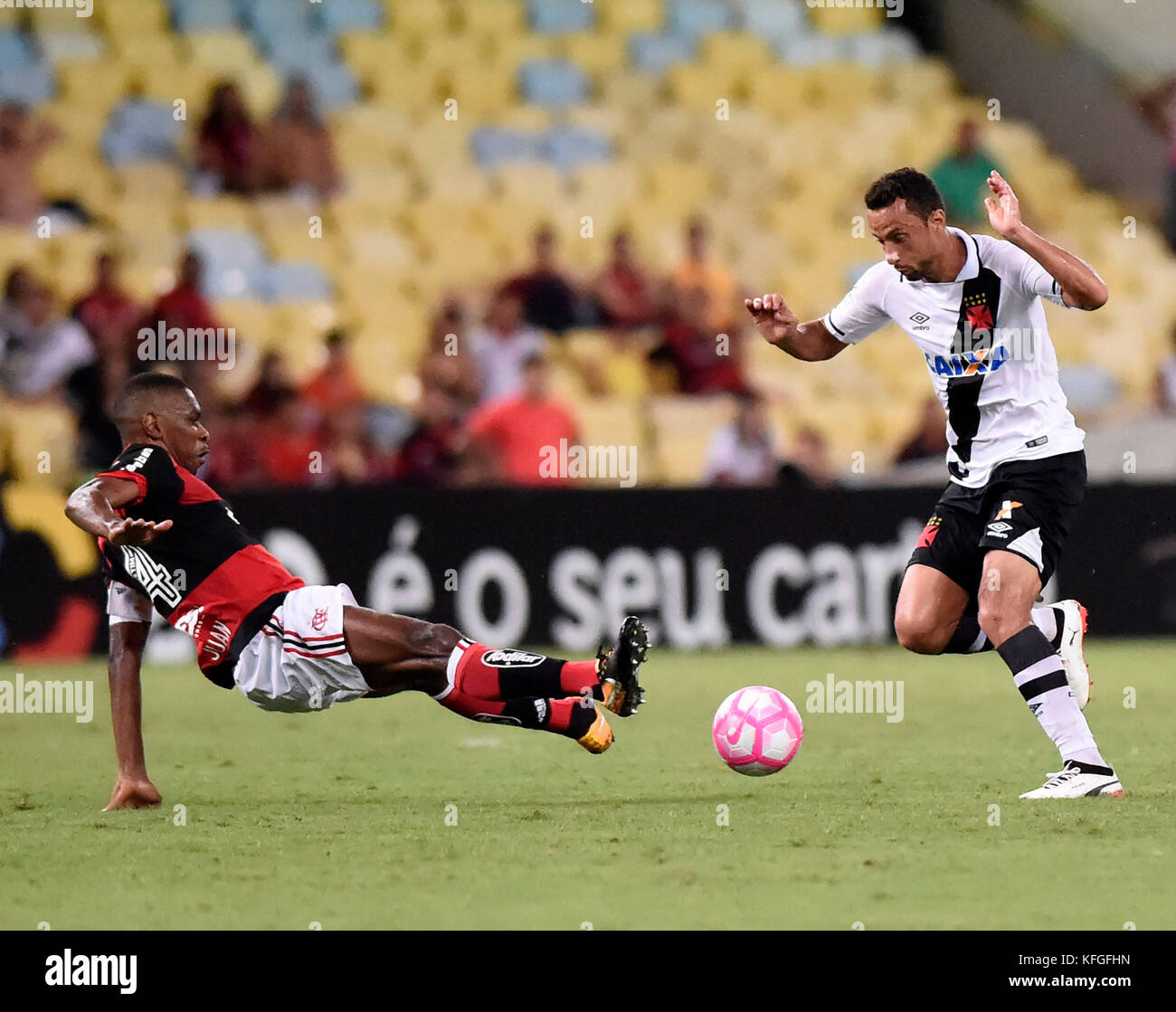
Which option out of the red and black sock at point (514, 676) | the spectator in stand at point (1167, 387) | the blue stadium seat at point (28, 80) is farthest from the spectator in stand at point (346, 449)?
the red and black sock at point (514, 676)

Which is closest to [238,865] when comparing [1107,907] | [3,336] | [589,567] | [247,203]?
[1107,907]

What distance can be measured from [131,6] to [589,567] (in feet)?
24.5

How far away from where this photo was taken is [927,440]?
14.4 metres

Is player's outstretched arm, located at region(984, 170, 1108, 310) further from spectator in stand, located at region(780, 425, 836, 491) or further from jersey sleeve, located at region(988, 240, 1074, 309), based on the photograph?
spectator in stand, located at region(780, 425, 836, 491)

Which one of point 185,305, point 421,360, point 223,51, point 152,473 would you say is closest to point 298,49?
point 223,51

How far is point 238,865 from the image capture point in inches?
223

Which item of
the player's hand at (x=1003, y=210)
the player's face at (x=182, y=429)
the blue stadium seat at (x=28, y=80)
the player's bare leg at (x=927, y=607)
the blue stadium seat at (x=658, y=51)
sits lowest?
the player's bare leg at (x=927, y=607)

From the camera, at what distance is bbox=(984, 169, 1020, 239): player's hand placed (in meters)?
6.28

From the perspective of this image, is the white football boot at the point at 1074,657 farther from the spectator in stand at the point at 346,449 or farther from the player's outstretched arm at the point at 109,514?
the spectator in stand at the point at 346,449

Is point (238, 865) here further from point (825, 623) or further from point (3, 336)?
point (3, 336)

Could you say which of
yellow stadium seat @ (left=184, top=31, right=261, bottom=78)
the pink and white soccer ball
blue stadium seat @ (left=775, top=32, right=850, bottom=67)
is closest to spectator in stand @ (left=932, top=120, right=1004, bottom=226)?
blue stadium seat @ (left=775, top=32, right=850, bottom=67)

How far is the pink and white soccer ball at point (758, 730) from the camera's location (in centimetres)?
710

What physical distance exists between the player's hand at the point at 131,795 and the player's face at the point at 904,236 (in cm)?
321

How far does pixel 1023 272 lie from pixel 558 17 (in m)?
12.0
